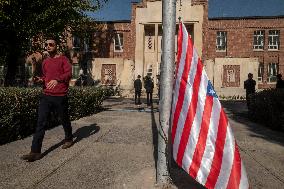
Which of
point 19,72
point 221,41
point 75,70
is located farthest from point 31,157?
point 19,72

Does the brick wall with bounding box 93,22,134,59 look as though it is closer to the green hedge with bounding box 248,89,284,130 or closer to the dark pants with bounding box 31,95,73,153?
the green hedge with bounding box 248,89,284,130

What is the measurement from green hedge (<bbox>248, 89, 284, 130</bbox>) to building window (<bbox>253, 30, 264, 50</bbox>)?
2465 centimetres

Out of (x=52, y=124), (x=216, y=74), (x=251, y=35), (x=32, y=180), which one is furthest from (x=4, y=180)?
(x=251, y=35)

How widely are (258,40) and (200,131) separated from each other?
35562 millimetres

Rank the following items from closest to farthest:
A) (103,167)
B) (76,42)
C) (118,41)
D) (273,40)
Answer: (103,167)
(273,40)
(118,41)
(76,42)

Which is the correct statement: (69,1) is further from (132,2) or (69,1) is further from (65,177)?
(65,177)

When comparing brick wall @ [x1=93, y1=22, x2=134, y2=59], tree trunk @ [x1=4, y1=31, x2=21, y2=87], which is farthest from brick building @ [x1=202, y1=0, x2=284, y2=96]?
tree trunk @ [x1=4, y1=31, x2=21, y2=87]

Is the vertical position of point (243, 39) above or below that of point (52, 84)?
above

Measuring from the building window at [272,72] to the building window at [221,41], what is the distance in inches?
220

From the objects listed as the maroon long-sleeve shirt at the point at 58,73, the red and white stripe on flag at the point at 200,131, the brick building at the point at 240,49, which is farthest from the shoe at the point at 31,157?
the brick building at the point at 240,49

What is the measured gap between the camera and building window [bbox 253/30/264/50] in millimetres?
35844

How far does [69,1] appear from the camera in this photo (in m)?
21.8

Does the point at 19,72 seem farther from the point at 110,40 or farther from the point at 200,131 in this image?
the point at 200,131

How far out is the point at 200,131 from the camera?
3.34 m
